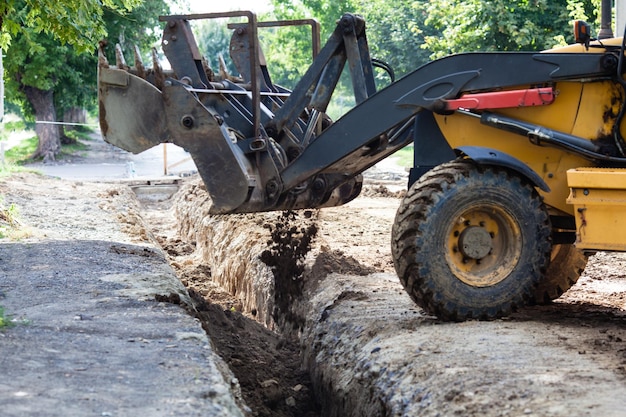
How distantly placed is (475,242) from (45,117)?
3187 cm

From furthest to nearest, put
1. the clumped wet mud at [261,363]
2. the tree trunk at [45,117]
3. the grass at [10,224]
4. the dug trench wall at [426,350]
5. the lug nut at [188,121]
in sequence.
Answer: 1. the tree trunk at [45,117]
2. the grass at [10,224]
3. the lug nut at [188,121]
4. the clumped wet mud at [261,363]
5. the dug trench wall at [426,350]

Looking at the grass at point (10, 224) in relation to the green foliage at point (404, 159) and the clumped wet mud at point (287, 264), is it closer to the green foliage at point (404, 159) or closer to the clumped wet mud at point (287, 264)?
the clumped wet mud at point (287, 264)

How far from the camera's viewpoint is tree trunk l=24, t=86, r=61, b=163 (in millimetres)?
37500

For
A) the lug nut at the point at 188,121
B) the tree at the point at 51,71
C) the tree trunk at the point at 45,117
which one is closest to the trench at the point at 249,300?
the lug nut at the point at 188,121

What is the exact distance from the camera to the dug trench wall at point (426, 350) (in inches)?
229

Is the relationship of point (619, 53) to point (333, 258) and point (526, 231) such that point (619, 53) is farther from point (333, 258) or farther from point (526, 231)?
point (333, 258)

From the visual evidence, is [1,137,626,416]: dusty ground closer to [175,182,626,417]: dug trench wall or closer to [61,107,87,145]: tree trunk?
[175,182,626,417]: dug trench wall

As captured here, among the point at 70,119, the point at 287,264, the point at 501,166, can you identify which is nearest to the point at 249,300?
the point at 287,264

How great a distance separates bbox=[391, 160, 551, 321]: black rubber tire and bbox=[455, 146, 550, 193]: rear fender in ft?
0.29

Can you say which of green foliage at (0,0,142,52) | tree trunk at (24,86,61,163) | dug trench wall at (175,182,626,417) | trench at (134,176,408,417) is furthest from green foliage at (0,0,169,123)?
dug trench wall at (175,182,626,417)

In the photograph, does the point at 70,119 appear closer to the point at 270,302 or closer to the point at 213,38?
the point at 213,38

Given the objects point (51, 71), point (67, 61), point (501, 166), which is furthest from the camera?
point (67, 61)

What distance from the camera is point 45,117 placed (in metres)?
37.5

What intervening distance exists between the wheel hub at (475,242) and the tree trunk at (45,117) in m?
31.7
